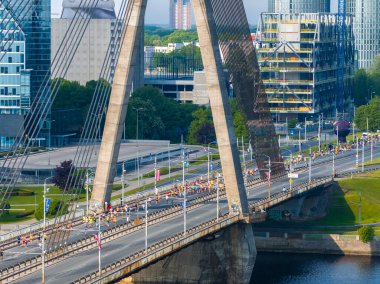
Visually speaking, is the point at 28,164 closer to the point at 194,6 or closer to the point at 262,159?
the point at 262,159

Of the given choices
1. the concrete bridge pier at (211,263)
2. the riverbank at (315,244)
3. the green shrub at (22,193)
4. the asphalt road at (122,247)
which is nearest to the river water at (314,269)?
the riverbank at (315,244)

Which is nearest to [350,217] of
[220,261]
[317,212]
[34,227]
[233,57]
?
[317,212]

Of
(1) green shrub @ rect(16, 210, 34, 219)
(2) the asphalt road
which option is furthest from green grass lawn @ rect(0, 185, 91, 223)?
(2) the asphalt road

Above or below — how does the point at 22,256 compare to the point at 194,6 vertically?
below

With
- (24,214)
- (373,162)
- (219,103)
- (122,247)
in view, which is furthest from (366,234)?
(373,162)

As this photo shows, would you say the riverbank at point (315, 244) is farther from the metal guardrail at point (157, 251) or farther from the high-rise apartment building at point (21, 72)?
the high-rise apartment building at point (21, 72)

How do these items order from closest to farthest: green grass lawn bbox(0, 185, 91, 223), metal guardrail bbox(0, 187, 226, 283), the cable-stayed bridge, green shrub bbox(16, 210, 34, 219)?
1. metal guardrail bbox(0, 187, 226, 283)
2. the cable-stayed bridge
3. green grass lawn bbox(0, 185, 91, 223)
4. green shrub bbox(16, 210, 34, 219)

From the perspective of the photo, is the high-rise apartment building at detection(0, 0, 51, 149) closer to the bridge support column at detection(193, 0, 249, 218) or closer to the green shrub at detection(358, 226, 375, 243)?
the green shrub at detection(358, 226, 375, 243)
